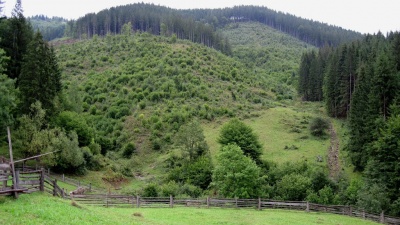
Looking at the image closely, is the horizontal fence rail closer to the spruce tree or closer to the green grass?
the spruce tree

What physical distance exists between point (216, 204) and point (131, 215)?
44.4ft

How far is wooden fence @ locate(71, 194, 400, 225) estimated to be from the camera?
34.1m

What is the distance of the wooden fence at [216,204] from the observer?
34.1m

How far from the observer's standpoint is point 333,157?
6338cm

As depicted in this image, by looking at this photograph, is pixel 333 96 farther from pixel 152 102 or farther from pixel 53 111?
pixel 53 111

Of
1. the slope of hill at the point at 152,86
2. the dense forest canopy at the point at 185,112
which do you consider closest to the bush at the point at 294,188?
the dense forest canopy at the point at 185,112

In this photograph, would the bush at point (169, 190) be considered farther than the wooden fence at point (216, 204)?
Yes

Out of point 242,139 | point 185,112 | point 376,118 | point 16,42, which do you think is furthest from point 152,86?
point 376,118

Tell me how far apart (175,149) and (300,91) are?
65772mm

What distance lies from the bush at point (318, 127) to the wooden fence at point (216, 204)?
115 ft

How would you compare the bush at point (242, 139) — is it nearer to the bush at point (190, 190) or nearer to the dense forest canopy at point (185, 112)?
the dense forest canopy at point (185, 112)

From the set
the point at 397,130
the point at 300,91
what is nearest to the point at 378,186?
the point at 397,130

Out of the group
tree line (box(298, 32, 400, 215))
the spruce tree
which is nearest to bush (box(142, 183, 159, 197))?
the spruce tree

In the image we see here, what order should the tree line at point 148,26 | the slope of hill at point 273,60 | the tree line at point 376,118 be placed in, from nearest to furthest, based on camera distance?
the tree line at point 376,118 < the slope of hill at point 273,60 < the tree line at point 148,26
